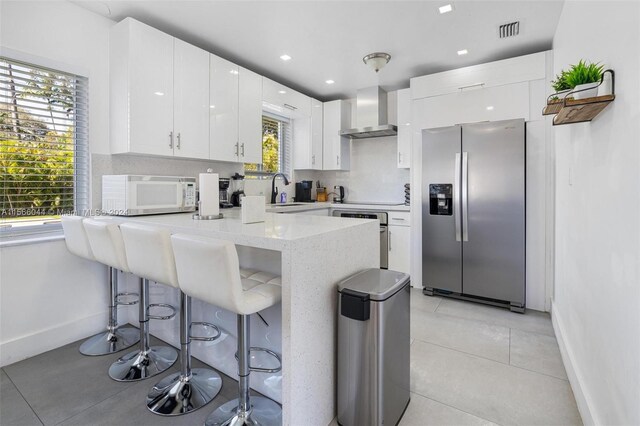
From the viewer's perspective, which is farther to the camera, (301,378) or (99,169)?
(99,169)

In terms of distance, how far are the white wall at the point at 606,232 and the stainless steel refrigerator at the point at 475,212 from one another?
91 centimetres

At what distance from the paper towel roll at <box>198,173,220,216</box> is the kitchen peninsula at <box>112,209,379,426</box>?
0.11m

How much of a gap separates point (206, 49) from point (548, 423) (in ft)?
12.6

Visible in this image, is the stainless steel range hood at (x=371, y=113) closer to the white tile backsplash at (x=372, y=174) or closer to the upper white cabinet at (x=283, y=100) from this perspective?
the white tile backsplash at (x=372, y=174)

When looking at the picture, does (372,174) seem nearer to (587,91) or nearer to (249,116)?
(249,116)

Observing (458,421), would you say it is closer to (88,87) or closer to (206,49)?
(88,87)

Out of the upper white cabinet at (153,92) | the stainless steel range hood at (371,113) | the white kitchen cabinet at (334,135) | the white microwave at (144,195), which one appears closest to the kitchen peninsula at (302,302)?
the white microwave at (144,195)

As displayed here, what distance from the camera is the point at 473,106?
3.31 metres

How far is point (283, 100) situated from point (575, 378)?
12.0 feet

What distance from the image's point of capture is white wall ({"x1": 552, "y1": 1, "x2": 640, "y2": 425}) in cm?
98

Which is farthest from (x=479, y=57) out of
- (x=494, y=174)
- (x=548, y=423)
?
(x=548, y=423)

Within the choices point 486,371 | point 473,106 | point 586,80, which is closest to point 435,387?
point 486,371

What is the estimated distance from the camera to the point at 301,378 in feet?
4.45

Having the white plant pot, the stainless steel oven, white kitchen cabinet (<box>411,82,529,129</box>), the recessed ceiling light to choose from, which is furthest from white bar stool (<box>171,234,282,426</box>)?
white kitchen cabinet (<box>411,82,529,129</box>)
